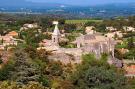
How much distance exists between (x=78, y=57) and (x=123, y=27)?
28.7 meters

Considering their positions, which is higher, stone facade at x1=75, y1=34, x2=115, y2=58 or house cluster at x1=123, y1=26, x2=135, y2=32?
stone facade at x1=75, y1=34, x2=115, y2=58

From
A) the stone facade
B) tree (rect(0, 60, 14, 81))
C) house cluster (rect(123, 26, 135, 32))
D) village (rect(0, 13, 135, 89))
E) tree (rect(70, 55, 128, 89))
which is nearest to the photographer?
tree (rect(70, 55, 128, 89))

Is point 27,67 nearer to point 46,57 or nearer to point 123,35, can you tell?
point 46,57

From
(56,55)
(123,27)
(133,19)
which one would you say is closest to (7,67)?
(56,55)

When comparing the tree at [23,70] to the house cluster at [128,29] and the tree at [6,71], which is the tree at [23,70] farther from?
the house cluster at [128,29]

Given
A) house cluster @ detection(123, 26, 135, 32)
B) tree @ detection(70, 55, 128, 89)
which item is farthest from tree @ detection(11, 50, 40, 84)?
house cluster @ detection(123, 26, 135, 32)

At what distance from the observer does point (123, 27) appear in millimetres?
56531

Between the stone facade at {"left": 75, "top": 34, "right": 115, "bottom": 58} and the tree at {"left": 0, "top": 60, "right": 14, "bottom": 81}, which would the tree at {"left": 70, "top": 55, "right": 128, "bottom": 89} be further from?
the stone facade at {"left": 75, "top": 34, "right": 115, "bottom": 58}

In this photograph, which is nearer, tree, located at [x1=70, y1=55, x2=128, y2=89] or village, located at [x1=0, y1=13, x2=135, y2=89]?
tree, located at [x1=70, y1=55, x2=128, y2=89]

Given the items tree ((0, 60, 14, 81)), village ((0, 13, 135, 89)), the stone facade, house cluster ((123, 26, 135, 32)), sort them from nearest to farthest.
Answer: village ((0, 13, 135, 89)) → tree ((0, 60, 14, 81)) → the stone facade → house cluster ((123, 26, 135, 32))

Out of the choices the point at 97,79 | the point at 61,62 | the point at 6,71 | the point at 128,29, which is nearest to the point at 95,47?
the point at 61,62

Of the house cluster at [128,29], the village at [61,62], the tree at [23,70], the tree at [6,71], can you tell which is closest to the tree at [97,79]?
the village at [61,62]

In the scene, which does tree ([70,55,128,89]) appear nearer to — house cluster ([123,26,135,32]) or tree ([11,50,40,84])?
tree ([11,50,40,84])

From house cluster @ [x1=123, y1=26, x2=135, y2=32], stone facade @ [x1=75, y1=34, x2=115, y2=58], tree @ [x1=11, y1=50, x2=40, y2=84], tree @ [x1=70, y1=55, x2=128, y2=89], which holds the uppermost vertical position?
tree @ [x1=11, y1=50, x2=40, y2=84]
